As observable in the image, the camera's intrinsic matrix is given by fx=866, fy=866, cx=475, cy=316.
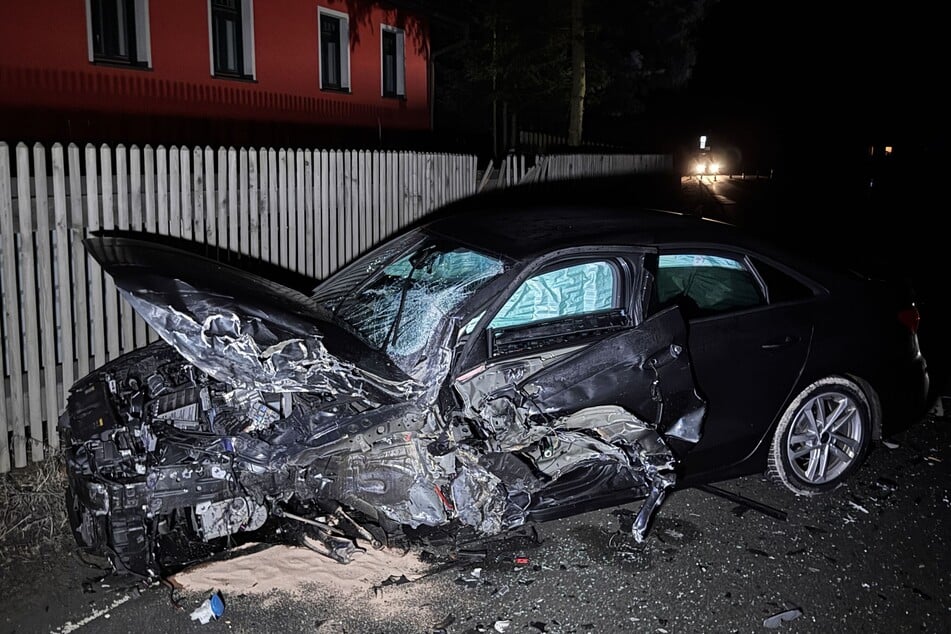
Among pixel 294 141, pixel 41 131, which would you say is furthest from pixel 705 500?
pixel 294 141

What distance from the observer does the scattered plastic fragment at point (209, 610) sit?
3.88m

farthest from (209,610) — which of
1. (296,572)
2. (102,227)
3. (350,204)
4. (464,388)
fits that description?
(350,204)

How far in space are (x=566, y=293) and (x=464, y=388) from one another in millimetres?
900

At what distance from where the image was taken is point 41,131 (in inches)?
442

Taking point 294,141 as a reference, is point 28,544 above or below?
below

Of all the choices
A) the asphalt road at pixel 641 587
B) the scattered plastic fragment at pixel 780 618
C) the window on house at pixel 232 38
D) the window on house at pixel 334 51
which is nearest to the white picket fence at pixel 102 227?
the asphalt road at pixel 641 587

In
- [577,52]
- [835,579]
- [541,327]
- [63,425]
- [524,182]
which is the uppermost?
[577,52]

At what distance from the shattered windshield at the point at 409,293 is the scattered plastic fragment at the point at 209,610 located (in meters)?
1.36

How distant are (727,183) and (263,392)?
32.3 m

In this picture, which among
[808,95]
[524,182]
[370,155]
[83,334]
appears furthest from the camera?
[808,95]

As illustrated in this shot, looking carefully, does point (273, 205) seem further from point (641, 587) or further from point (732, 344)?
point (641, 587)

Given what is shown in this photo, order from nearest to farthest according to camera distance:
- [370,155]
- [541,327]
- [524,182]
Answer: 1. [541,327]
2. [370,155]
3. [524,182]

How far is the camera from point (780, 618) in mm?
4043

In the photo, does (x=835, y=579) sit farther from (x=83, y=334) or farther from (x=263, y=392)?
(x=83, y=334)
